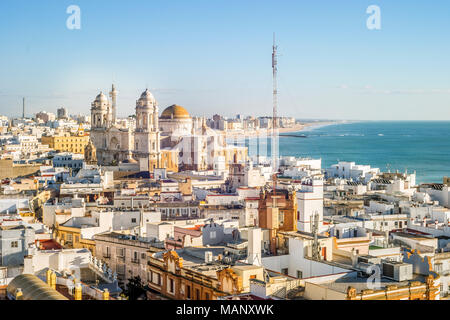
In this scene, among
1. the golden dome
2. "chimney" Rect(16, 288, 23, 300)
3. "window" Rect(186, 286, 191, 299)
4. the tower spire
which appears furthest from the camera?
the golden dome

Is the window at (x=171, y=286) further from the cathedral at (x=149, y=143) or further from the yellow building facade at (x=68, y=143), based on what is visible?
the yellow building facade at (x=68, y=143)

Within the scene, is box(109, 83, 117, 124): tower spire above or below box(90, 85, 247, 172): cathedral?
above

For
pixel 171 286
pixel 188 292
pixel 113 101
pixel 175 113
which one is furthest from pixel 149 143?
pixel 188 292

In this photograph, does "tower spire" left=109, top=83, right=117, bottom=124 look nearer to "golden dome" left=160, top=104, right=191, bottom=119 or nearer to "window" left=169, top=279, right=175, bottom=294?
"golden dome" left=160, top=104, right=191, bottom=119

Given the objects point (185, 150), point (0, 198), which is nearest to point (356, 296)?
point (0, 198)

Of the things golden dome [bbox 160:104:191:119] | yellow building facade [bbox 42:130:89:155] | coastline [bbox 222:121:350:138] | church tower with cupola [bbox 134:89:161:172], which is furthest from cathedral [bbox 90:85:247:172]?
coastline [bbox 222:121:350:138]

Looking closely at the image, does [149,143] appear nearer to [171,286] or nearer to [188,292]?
[171,286]
